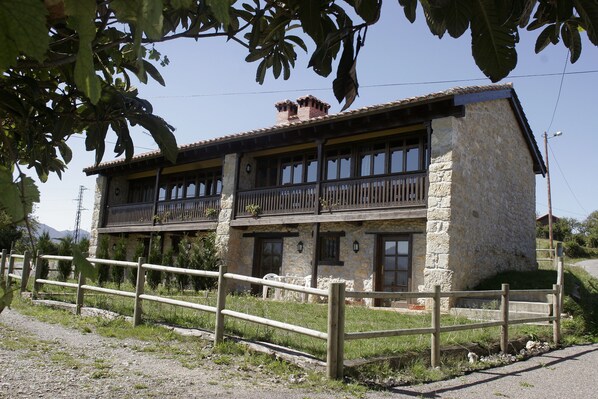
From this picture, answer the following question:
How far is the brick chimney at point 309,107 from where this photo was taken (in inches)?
695

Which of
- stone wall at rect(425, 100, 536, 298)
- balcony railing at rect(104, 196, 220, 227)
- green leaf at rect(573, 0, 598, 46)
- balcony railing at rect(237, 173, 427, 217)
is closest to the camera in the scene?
green leaf at rect(573, 0, 598, 46)

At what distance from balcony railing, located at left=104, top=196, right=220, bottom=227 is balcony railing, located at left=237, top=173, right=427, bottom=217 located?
140 centimetres

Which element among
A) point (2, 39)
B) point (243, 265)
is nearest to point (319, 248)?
point (243, 265)

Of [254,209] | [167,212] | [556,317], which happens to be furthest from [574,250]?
[556,317]

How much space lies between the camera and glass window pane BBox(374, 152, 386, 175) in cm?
1345

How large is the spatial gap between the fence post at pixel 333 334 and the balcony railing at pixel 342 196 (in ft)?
22.7

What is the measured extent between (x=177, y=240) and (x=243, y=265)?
391 cm

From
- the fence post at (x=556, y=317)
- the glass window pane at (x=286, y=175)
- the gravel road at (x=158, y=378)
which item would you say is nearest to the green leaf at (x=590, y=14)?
the gravel road at (x=158, y=378)

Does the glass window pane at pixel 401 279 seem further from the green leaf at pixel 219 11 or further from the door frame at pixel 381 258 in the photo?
the green leaf at pixel 219 11

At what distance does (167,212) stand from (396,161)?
8.60 meters

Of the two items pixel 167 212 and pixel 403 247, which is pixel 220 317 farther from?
pixel 167 212

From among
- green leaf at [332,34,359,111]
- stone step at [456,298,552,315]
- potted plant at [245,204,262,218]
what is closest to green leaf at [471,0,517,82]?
green leaf at [332,34,359,111]

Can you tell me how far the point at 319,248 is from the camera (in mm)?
14305

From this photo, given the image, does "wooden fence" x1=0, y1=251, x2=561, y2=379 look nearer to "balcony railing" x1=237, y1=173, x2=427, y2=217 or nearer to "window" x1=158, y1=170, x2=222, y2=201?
"balcony railing" x1=237, y1=173, x2=427, y2=217
